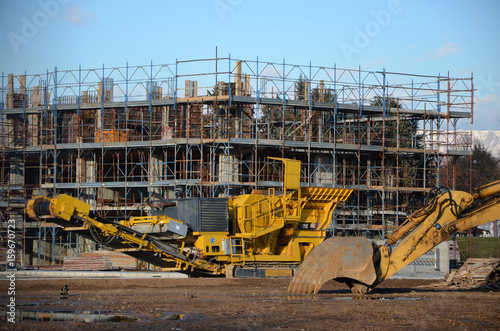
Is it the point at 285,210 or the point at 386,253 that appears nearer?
the point at 386,253

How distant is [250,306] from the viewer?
16578 mm

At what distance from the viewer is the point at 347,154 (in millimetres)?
45156

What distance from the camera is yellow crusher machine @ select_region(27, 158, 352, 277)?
85.5ft

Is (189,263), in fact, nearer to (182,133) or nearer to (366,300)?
(366,300)

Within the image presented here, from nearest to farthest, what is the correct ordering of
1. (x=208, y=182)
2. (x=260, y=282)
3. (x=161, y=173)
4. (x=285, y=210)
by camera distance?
(x=260, y=282), (x=285, y=210), (x=208, y=182), (x=161, y=173)

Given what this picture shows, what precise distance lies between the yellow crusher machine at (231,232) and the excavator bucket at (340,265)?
7605mm

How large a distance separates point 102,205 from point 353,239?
26.2 metres

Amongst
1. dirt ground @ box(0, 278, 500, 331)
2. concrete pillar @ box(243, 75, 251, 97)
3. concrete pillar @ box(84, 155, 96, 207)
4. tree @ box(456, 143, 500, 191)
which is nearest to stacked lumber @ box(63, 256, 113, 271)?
concrete pillar @ box(84, 155, 96, 207)

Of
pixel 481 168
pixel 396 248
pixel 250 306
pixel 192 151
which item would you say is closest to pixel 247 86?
pixel 192 151

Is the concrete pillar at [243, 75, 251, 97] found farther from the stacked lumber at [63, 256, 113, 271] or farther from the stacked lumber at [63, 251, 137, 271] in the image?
the stacked lumber at [63, 256, 113, 271]

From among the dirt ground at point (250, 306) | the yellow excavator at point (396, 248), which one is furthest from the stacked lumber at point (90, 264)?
the yellow excavator at point (396, 248)

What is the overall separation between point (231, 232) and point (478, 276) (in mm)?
9677

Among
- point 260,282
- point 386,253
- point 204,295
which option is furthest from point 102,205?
point 386,253

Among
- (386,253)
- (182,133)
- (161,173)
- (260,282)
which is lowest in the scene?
(260,282)
